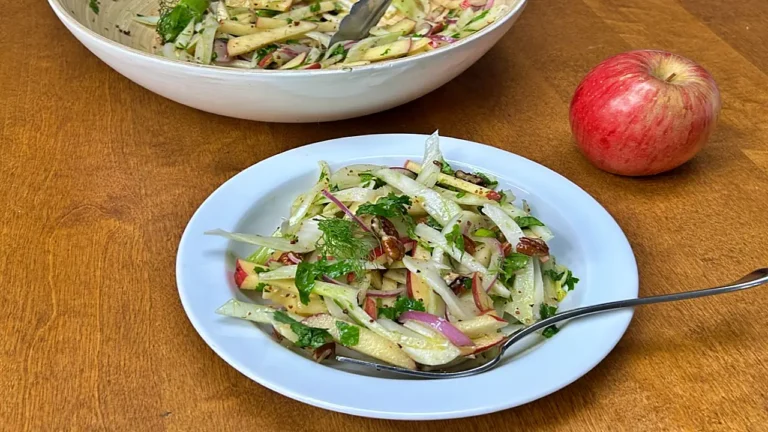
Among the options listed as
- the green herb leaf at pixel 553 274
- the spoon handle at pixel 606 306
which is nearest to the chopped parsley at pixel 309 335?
the spoon handle at pixel 606 306

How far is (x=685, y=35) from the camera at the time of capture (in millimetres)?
1636

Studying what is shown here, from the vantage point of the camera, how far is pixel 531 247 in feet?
2.89

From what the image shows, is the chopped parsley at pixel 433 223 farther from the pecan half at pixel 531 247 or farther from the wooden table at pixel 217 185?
the wooden table at pixel 217 185

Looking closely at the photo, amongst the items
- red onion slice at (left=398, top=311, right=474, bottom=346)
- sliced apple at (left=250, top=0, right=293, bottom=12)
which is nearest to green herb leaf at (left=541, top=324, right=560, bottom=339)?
red onion slice at (left=398, top=311, right=474, bottom=346)

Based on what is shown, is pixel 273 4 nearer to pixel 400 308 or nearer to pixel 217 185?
pixel 217 185

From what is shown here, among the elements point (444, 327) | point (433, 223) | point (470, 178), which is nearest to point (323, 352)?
point (444, 327)

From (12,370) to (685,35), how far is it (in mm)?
1548

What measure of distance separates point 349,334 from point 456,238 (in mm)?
200

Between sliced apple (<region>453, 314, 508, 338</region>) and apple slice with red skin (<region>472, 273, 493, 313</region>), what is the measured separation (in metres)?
0.03

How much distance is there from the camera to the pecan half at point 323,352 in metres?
0.79

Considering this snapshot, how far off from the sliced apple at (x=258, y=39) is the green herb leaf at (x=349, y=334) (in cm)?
68

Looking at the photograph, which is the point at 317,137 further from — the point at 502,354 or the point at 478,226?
the point at 502,354

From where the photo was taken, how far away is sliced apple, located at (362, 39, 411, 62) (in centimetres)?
122

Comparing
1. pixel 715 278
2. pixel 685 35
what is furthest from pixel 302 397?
pixel 685 35
